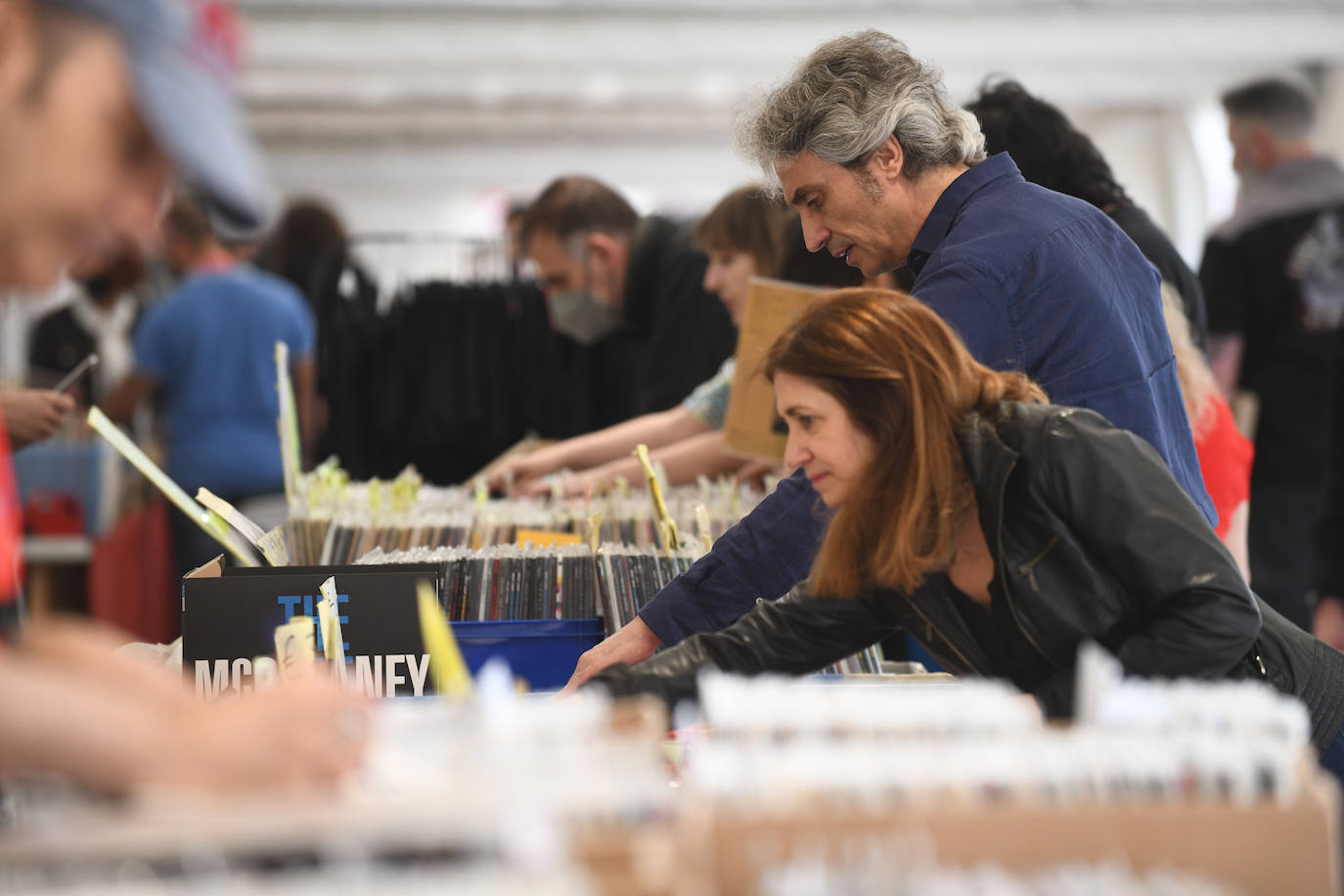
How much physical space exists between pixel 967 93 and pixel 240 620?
717 cm

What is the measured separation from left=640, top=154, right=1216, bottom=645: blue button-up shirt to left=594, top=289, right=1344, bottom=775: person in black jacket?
0.19 metres

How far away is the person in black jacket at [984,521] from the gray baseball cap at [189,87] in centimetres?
84

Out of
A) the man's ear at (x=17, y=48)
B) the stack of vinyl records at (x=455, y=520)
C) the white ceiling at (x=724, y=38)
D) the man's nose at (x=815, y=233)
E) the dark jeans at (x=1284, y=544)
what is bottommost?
the dark jeans at (x=1284, y=544)

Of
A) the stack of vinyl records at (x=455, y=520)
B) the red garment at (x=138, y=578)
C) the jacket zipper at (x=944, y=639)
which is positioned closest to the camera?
the jacket zipper at (x=944, y=639)

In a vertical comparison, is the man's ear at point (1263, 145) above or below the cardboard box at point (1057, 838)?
above

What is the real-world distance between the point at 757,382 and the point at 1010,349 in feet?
4.38

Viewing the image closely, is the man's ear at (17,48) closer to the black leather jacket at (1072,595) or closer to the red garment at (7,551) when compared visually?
the red garment at (7,551)

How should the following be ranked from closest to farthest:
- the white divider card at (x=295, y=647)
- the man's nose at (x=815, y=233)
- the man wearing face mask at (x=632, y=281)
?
the white divider card at (x=295, y=647)
the man's nose at (x=815, y=233)
the man wearing face mask at (x=632, y=281)

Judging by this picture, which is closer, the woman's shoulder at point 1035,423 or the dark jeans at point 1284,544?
the woman's shoulder at point 1035,423

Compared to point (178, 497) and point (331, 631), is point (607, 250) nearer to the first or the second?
point (178, 497)

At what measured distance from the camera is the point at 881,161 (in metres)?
2.19

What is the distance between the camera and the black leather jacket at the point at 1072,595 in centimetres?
157

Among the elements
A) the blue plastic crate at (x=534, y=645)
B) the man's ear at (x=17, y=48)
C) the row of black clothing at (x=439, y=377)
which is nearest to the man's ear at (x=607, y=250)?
the row of black clothing at (x=439, y=377)

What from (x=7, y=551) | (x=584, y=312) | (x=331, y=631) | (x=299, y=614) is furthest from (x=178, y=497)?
(x=584, y=312)
